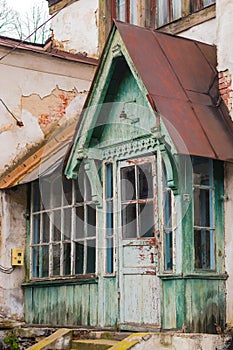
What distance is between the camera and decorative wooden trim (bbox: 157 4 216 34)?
985cm

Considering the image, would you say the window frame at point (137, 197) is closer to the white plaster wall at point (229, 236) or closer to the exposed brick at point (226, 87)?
the white plaster wall at point (229, 236)

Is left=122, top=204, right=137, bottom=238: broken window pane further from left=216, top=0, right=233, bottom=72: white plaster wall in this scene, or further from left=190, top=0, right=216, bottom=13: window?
left=190, top=0, right=216, bottom=13: window

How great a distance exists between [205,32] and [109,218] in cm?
288

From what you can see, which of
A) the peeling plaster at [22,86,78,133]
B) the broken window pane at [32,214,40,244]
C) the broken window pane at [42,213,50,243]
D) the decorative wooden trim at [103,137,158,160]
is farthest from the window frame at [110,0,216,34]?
the broken window pane at [32,214,40,244]

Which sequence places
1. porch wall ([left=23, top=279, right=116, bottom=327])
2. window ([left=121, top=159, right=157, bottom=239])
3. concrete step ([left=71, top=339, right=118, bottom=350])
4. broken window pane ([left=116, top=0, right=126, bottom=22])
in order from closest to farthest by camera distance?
concrete step ([left=71, top=339, right=118, bottom=350]) < window ([left=121, top=159, right=157, bottom=239]) < porch wall ([left=23, top=279, right=116, bottom=327]) < broken window pane ([left=116, top=0, right=126, bottom=22])

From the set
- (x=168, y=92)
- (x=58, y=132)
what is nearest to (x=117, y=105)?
(x=168, y=92)

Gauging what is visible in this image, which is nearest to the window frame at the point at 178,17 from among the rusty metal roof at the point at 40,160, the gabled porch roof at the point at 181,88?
the gabled porch roof at the point at 181,88

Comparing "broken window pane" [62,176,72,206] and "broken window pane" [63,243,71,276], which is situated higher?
"broken window pane" [62,176,72,206]

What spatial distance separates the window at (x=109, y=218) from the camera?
9039 mm

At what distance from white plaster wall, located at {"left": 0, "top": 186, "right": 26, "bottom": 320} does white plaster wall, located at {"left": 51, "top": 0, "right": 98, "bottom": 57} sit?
315 centimetres

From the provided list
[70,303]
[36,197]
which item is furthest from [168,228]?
[36,197]

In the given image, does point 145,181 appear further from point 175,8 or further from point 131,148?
point 175,8

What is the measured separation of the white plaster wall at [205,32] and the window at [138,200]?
7.09 ft

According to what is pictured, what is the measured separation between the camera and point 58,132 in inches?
449
